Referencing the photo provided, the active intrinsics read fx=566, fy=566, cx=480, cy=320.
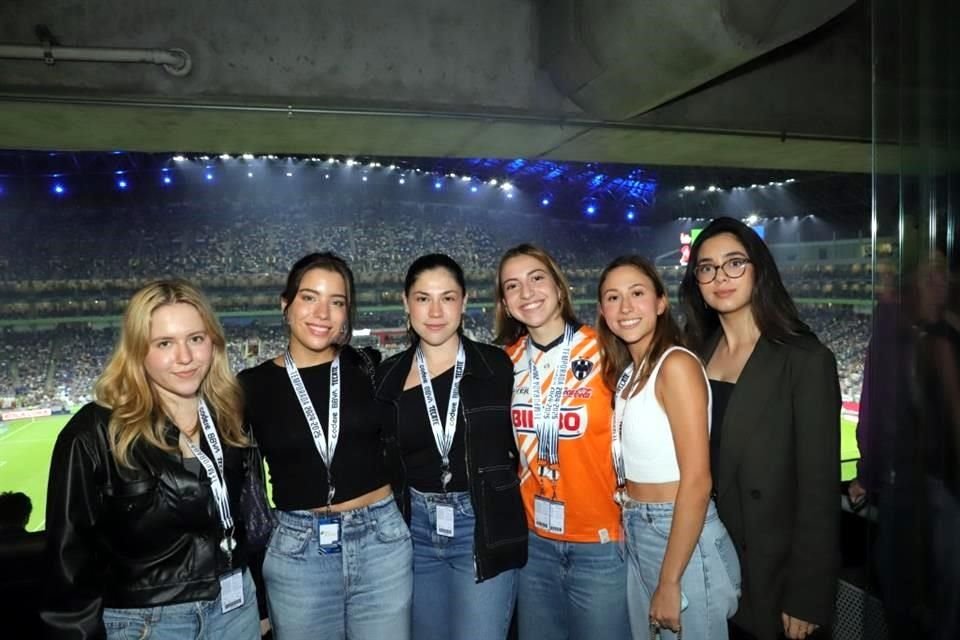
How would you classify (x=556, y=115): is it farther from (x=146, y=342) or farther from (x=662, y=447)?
(x=146, y=342)

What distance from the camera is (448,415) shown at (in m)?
2.09

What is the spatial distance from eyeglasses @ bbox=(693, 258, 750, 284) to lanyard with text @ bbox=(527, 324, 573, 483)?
0.56 m

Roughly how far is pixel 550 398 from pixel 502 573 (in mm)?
645

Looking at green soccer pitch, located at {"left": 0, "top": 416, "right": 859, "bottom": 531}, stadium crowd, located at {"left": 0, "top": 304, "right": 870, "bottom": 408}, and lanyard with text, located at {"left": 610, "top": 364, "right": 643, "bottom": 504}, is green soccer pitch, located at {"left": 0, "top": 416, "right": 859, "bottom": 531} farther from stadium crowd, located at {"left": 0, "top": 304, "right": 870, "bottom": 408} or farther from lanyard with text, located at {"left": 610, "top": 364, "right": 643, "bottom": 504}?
lanyard with text, located at {"left": 610, "top": 364, "right": 643, "bottom": 504}

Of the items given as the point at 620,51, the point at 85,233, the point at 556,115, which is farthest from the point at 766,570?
the point at 85,233

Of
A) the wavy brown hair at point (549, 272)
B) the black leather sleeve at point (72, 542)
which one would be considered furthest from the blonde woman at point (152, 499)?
the wavy brown hair at point (549, 272)

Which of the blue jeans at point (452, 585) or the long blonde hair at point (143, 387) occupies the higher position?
the long blonde hair at point (143, 387)

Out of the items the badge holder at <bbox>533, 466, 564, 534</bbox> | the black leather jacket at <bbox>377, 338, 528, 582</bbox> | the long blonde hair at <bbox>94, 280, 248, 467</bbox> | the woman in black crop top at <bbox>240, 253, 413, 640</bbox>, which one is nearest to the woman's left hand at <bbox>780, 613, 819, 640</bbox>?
the badge holder at <bbox>533, 466, 564, 534</bbox>

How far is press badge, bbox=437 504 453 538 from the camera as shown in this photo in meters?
2.01

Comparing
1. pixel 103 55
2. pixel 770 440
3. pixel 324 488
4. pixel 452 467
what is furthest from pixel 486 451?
pixel 103 55

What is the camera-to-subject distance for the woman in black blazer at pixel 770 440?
1735 mm

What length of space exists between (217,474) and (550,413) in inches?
43.0

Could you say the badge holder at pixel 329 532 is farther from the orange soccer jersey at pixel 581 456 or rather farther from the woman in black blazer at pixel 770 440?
the woman in black blazer at pixel 770 440

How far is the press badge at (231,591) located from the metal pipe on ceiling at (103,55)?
2304 millimetres
